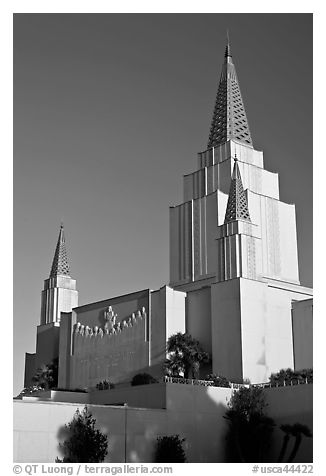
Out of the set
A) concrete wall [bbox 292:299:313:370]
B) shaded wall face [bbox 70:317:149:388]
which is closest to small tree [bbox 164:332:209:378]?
shaded wall face [bbox 70:317:149:388]

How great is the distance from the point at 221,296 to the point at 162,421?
50.3 ft

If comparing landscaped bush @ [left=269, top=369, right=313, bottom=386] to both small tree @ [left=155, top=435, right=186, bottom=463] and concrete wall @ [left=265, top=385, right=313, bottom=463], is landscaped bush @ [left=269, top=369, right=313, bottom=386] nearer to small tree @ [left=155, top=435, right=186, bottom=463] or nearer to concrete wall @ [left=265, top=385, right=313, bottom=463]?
concrete wall @ [left=265, top=385, right=313, bottom=463]

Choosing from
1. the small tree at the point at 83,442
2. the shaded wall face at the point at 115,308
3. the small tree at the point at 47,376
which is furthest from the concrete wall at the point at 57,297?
the small tree at the point at 83,442

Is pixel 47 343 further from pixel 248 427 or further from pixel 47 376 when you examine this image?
pixel 248 427

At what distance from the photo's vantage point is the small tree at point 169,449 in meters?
27.8

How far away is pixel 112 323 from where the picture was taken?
5216 cm

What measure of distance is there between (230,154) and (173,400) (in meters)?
Answer: 26.6

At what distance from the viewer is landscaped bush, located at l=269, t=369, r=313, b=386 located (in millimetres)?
34603

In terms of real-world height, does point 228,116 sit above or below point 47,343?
above

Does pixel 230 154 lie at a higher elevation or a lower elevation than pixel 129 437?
higher

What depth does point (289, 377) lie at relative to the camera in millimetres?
37656

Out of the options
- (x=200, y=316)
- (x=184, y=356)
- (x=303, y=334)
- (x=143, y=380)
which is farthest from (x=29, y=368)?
(x=303, y=334)
